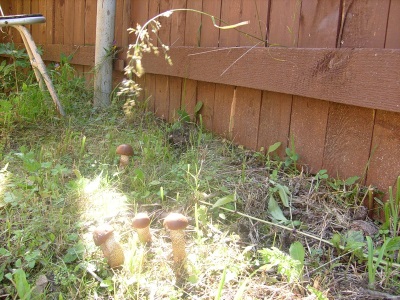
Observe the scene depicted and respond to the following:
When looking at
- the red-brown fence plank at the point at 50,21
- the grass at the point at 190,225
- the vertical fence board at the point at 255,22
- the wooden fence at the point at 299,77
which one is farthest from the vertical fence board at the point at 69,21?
the vertical fence board at the point at 255,22

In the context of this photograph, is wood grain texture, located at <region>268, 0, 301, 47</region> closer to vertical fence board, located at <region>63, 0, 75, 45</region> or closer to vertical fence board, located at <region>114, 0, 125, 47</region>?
vertical fence board, located at <region>114, 0, 125, 47</region>

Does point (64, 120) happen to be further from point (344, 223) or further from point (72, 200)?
point (344, 223)

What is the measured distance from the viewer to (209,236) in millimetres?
2043

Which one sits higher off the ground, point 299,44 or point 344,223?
point 299,44

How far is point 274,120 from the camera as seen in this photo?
9.11 feet

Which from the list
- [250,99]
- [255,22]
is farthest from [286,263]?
[255,22]

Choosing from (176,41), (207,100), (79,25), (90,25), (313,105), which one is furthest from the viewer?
(79,25)

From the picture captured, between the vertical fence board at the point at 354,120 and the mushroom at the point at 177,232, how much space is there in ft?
3.26

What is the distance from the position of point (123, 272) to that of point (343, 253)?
92cm

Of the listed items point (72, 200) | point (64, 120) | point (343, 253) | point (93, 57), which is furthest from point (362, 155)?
point (93, 57)

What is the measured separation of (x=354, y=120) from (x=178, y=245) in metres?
1.11

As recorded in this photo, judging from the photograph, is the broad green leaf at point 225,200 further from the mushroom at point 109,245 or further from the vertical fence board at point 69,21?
the vertical fence board at point 69,21

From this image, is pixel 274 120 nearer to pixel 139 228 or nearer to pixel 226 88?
pixel 226 88

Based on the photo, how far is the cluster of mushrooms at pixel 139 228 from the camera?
69.2 inches
